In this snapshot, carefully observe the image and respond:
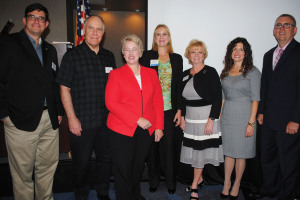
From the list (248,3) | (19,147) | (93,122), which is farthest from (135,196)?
(248,3)

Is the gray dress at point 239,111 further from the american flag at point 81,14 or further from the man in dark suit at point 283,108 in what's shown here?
the american flag at point 81,14

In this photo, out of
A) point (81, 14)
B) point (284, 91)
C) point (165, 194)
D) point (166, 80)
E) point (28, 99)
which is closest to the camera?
point (28, 99)

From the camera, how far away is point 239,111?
7.07 feet

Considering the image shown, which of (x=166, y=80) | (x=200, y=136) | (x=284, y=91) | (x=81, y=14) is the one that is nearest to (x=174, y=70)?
(x=166, y=80)

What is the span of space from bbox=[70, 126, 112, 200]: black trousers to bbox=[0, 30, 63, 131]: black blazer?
0.45 m

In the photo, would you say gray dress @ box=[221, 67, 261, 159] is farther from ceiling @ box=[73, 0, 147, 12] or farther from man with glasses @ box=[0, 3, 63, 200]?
ceiling @ box=[73, 0, 147, 12]

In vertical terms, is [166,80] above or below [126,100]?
above

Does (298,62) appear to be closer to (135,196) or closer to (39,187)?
(135,196)

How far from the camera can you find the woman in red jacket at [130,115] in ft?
5.25

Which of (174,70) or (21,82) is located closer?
(21,82)

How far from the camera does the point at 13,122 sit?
1672mm

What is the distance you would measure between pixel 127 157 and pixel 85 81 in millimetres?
873

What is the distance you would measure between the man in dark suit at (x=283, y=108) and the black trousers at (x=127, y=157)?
1.46 metres

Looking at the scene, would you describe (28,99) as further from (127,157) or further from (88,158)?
(127,157)
